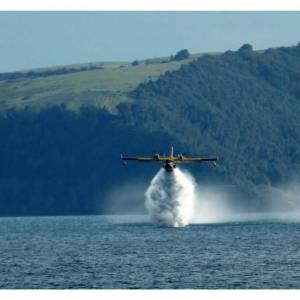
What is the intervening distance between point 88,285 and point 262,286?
60.1 ft

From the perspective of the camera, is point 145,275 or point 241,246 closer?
point 145,275

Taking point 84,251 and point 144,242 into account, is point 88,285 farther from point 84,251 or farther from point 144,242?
point 144,242

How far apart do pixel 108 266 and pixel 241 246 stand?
1370 inches

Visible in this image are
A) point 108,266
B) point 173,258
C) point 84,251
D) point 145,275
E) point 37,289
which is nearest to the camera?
point 37,289

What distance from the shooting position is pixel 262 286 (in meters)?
127

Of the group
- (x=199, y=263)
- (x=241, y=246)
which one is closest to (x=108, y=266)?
(x=199, y=263)

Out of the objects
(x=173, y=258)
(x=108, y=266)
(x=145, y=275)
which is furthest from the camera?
(x=173, y=258)

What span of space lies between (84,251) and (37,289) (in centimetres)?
5073

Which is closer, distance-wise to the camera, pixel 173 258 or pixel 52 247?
pixel 173 258

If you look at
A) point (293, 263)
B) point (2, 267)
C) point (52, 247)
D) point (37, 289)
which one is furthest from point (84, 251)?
point (37, 289)

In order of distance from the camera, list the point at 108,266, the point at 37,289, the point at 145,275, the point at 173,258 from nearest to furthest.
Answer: the point at 37,289 → the point at 145,275 → the point at 108,266 → the point at 173,258

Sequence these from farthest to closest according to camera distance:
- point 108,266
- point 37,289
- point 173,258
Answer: point 173,258, point 108,266, point 37,289

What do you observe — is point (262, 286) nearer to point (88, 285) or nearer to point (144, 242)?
point (88, 285)

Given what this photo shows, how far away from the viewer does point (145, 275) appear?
139125 mm
